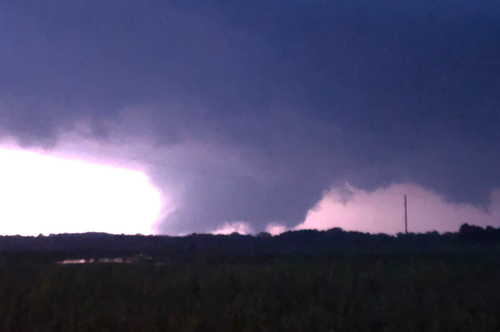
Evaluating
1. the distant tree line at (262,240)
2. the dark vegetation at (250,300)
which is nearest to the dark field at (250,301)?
the dark vegetation at (250,300)

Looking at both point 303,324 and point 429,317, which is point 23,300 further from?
point 429,317

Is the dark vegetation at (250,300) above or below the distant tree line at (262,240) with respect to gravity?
below

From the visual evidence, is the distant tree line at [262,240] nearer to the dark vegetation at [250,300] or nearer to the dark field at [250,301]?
the dark vegetation at [250,300]

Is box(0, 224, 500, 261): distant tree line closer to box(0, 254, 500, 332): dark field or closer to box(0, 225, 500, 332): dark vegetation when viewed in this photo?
box(0, 225, 500, 332): dark vegetation

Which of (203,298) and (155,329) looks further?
(203,298)

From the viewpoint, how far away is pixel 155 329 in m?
12.8

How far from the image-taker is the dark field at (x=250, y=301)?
44.0ft

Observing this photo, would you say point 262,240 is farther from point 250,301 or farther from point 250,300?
point 250,301

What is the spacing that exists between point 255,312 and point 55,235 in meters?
73.0

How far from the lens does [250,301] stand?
16.3 m

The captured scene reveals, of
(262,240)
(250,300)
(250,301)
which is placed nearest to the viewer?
(250,301)

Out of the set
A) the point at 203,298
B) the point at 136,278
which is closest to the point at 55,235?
the point at 136,278

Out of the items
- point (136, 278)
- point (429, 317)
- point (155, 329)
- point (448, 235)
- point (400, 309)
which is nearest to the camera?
point (155, 329)

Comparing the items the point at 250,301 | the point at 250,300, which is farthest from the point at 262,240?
the point at 250,301
